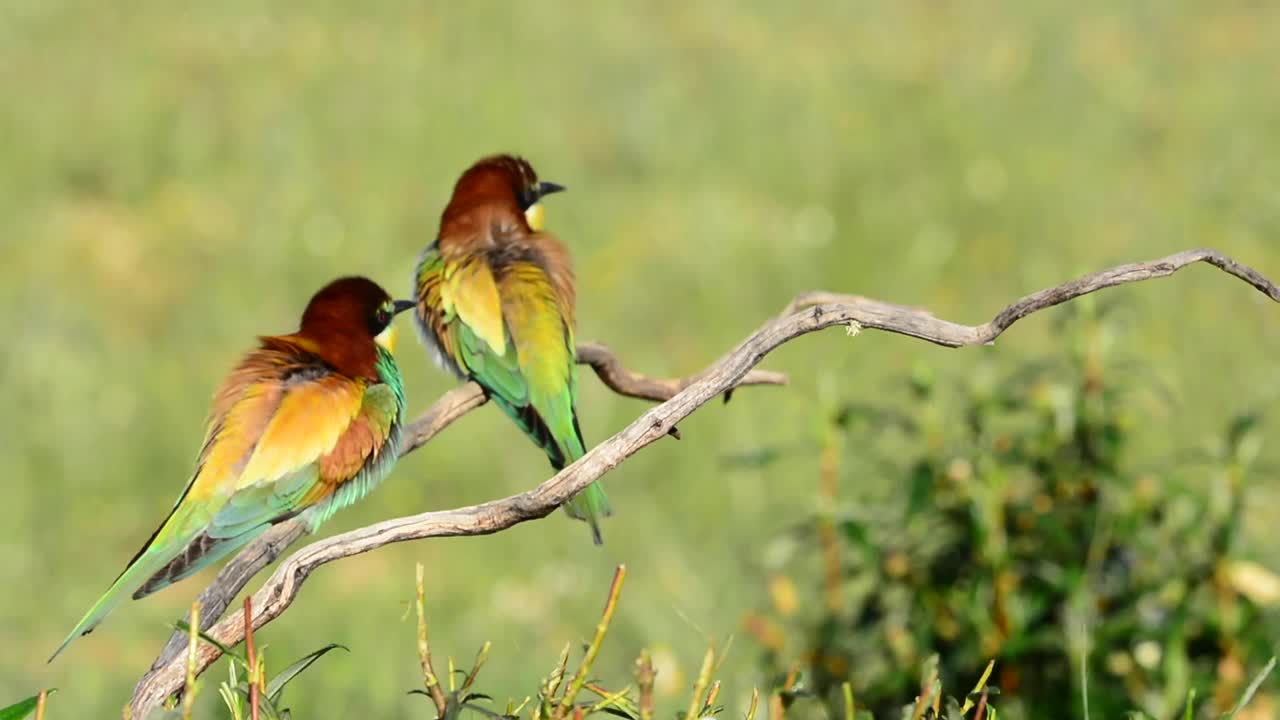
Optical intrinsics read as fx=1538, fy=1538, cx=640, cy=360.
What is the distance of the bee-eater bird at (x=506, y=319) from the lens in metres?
2.16

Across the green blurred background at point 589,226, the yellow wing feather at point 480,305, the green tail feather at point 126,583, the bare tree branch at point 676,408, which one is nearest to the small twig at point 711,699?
the bare tree branch at point 676,408

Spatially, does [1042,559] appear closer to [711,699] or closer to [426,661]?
[711,699]

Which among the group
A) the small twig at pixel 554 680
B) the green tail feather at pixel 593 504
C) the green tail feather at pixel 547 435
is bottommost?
the small twig at pixel 554 680

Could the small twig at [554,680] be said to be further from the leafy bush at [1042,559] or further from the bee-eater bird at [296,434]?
the leafy bush at [1042,559]

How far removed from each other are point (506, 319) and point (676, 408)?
100 centimetres

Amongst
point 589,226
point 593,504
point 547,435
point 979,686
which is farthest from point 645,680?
point 589,226

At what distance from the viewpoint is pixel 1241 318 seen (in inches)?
228

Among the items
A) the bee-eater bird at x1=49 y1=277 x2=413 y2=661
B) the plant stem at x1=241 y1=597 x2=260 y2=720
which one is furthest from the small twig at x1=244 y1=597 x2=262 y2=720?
the bee-eater bird at x1=49 y1=277 x2=413 y2=661

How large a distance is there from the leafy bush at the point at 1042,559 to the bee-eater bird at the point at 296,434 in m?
1.26

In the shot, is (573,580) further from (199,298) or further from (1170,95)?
(1170,95)

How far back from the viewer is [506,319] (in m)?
2.20

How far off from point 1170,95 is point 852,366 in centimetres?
302

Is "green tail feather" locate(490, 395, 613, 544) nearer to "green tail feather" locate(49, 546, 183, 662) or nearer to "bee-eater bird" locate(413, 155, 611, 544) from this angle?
"bee-eater bird" locate(413, 155, 611, 544)

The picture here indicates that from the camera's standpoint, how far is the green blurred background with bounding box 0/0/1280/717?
462cm
